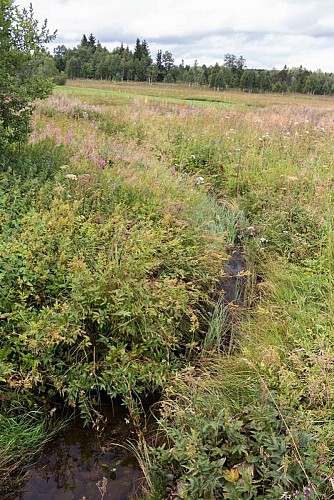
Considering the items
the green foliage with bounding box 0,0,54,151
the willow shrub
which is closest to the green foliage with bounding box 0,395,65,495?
the willow shrub

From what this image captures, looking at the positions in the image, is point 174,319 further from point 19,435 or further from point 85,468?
point 19,435

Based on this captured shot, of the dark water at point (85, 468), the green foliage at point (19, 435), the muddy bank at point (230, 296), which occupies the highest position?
the muddy bank at point (230, 296)

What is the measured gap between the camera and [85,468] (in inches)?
116

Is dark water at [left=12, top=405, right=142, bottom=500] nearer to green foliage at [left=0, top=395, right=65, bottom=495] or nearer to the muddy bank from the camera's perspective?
green foliage at [left=0, top=395, right=65, bottom=495]

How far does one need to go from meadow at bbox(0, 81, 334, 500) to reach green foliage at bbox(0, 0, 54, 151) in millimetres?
549

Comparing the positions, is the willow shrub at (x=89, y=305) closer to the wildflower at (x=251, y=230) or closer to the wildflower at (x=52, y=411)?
the wildflower at (x=52, y=411)

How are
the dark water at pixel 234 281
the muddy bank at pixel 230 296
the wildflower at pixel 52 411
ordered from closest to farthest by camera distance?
the wildflower at pixel 52 411
the muddy bank at pixel 230 296
the dark water at pixel 234 281

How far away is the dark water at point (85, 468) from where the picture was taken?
2.74 meters

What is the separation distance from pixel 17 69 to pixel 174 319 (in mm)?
3746

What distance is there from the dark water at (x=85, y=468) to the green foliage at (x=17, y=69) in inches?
140

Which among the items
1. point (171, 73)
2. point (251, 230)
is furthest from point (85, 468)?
point (171, 73)

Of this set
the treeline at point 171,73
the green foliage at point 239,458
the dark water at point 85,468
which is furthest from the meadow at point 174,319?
the treeline at point 171,73

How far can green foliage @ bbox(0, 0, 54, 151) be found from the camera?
15.8 ft

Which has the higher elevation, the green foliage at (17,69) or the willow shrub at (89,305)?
the green foliage at (17,69)
